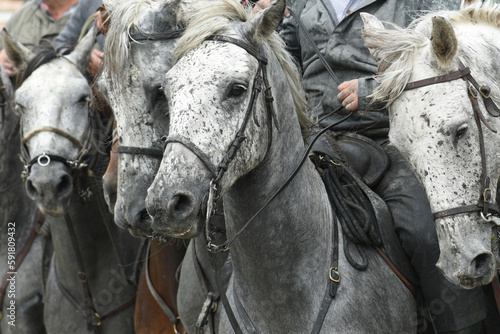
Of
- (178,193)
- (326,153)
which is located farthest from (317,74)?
(178,193)

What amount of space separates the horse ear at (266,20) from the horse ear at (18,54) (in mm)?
2768

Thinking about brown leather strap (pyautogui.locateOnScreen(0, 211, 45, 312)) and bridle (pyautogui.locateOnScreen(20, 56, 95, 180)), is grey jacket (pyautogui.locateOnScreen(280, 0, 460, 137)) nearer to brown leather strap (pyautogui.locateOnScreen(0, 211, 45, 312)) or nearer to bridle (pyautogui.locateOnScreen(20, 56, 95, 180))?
bridle (pyautogui.locateOnScreen(20, 56, 95, 180))

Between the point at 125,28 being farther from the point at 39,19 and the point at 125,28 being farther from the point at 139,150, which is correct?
the point at 39,19

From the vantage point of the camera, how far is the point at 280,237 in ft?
11.3

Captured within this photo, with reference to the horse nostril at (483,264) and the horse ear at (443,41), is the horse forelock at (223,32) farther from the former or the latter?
the horse nostril at (483,264)

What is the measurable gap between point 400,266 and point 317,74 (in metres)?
1.38

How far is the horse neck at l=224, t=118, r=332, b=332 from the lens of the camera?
3.39 meters

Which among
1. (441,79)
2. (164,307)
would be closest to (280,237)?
(441,79)

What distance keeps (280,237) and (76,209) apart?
2.35m

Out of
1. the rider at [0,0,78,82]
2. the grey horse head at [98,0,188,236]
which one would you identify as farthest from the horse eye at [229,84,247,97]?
the rider at [0,0,78,82]

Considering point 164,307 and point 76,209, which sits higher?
point 76,209

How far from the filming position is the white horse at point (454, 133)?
3.18 meters

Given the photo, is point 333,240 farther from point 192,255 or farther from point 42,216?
point 42,216

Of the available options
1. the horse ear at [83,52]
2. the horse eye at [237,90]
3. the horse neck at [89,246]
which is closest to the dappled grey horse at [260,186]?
the horse eye at [237,90]
